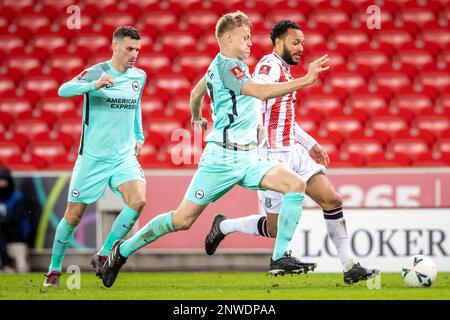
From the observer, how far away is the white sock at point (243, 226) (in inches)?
271

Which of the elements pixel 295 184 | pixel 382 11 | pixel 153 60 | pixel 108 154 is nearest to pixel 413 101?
pixel 382 11

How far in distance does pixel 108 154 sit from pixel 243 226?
1.16 m

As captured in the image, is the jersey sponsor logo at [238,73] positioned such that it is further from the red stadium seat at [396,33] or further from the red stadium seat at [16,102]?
the red stadium seat at [396,33]

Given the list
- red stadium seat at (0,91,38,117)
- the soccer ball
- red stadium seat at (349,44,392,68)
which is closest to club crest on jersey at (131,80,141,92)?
the soccer ball

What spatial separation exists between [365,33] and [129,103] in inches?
226

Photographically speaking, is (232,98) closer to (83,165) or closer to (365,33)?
(83,165)

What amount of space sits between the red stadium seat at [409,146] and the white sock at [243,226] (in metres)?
3.68

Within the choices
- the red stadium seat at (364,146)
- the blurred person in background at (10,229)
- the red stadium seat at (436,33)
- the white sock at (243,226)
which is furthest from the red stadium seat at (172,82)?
the white sock at (243,226)

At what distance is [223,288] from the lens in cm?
666

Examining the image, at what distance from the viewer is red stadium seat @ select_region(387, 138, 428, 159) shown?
1015 cm

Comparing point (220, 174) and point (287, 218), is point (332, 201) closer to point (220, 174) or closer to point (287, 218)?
point (287, 218)

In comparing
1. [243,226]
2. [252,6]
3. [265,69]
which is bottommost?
[243,226]

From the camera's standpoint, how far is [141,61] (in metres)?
11.6

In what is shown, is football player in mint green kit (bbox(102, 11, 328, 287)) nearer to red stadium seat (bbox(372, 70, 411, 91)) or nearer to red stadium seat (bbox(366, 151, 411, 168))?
red stadium seat (bbox(366, 151, 411, 168))
